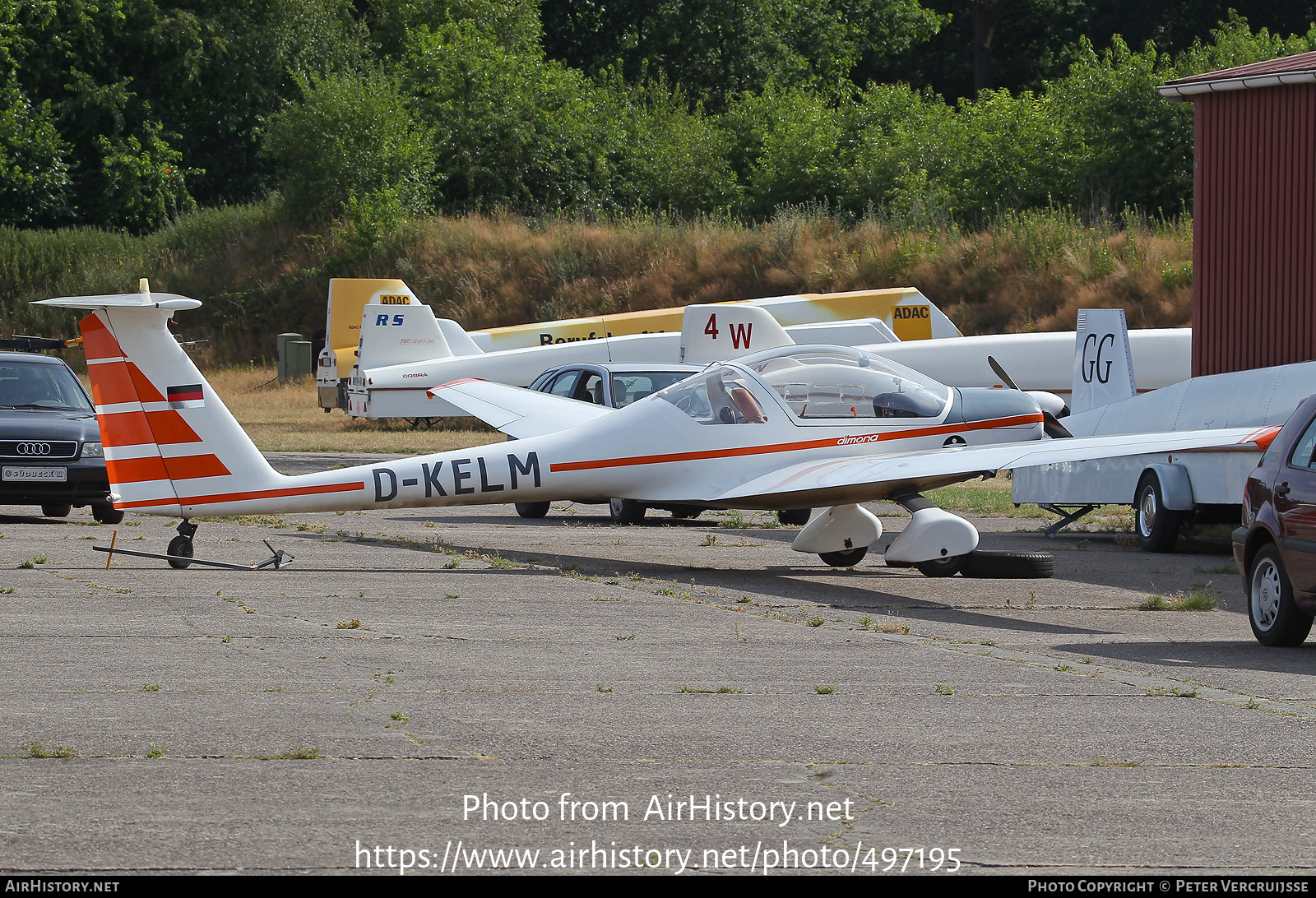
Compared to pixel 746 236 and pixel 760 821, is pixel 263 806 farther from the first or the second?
pixel 746 236

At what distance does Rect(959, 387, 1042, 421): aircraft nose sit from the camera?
13.2 m

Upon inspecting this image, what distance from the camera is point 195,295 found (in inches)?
2004

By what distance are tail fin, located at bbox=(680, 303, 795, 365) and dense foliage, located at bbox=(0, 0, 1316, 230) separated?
2110 cm

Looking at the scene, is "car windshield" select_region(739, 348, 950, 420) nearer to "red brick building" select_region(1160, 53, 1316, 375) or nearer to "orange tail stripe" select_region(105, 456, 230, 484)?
"orange tail stripe" select_region(105, 456, 230, 484)

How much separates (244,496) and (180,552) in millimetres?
765

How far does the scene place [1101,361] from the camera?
18641 millimetres

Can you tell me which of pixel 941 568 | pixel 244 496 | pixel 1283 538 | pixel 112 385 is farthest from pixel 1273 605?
pixel 112 385

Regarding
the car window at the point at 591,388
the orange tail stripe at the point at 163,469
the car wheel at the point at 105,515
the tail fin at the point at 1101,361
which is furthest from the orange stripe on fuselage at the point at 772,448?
the car window at the point at 591,388

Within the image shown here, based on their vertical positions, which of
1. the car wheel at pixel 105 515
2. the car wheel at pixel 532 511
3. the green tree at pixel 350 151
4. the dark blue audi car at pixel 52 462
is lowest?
the car wheel at pixel 532 511

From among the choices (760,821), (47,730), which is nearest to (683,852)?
(760,821)

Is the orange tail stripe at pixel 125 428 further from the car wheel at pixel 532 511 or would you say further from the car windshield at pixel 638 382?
the car windshield at pixel 638 382

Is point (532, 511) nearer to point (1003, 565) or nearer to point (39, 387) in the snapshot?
point (39, 387)

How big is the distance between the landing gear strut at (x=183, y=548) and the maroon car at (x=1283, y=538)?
7831 millimetres

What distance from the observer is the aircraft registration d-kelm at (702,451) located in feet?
36.5
